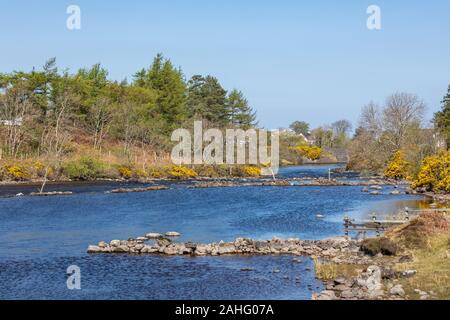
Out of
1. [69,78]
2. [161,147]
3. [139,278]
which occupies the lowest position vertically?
[139,278]

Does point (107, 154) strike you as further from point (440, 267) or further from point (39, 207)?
point (440, 267)

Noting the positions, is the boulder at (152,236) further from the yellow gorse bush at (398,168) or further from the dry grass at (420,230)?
the yellow gorse bush at (398,168)

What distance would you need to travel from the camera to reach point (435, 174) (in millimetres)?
66625

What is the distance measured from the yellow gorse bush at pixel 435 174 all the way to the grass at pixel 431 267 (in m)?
32.8

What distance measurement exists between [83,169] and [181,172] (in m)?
18.8

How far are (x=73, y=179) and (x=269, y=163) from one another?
51.7m

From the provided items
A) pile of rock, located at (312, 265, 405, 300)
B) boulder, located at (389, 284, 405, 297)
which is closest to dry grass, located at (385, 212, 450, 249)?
pile of rock, located at (312, 265, 405, 300)

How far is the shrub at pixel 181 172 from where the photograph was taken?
100 meters

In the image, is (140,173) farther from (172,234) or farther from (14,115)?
(172,234)

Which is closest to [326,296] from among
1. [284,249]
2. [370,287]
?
[370,287]

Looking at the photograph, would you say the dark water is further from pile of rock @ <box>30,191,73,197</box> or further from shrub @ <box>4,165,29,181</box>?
shrub @ <box>4,165,29,181</box>

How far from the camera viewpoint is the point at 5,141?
3676 inches

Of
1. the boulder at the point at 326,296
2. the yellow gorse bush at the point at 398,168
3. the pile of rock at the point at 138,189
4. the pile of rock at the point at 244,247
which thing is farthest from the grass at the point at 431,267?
the yellow gorse bush at the point at 398,168

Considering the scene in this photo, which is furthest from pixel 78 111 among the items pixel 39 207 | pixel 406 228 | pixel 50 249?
pixel 406 228
